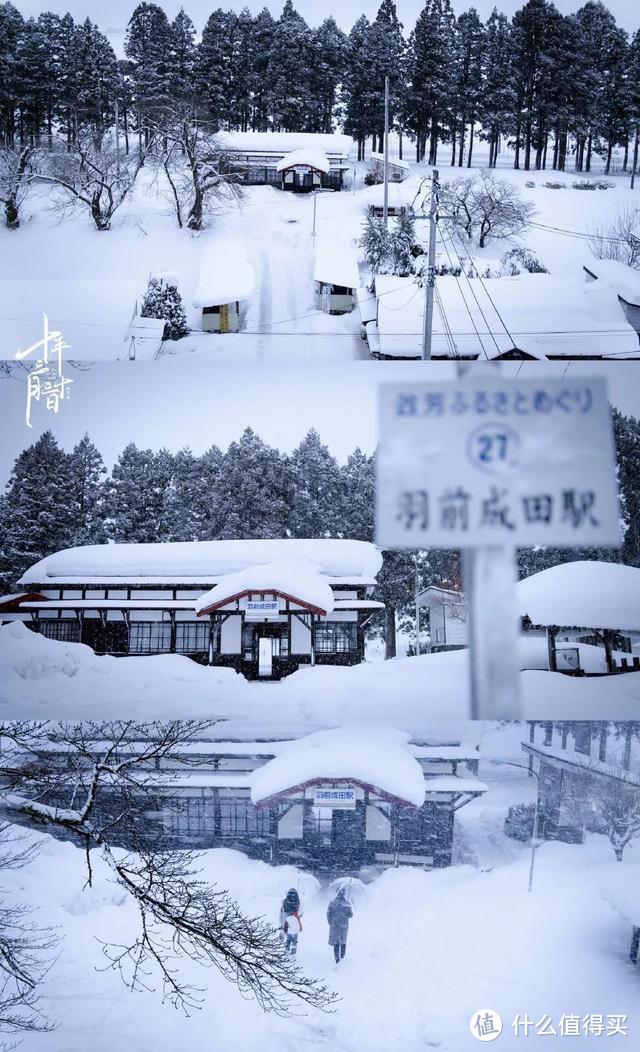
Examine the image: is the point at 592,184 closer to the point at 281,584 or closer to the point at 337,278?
the point at 337,278

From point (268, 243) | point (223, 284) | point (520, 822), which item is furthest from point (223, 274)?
point (520, 822)

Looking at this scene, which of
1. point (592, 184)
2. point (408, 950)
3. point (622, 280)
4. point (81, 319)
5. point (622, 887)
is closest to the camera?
point (408, 950)

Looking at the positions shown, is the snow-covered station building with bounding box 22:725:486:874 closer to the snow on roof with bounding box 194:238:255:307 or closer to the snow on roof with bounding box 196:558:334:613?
the snow on roof with bounding box 196:558:334:613

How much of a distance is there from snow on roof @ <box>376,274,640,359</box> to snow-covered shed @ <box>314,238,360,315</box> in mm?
125

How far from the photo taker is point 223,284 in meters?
3.96

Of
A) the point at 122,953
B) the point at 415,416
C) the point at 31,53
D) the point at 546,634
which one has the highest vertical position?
the point at 31,53

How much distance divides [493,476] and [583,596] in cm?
63

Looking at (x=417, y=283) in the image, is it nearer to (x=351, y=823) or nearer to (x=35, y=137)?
(x=35, y=137)

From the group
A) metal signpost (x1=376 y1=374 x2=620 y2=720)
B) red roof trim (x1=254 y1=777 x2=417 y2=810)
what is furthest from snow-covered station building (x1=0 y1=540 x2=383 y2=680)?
red roof trim (x1=254 y1=777 x2=417 y2=810)

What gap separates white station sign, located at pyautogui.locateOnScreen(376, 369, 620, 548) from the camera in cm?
360

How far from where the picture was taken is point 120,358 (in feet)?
12.5

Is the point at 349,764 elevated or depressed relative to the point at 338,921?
elevated

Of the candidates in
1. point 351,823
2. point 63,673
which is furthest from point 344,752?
point 63,673

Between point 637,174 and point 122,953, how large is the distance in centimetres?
377
